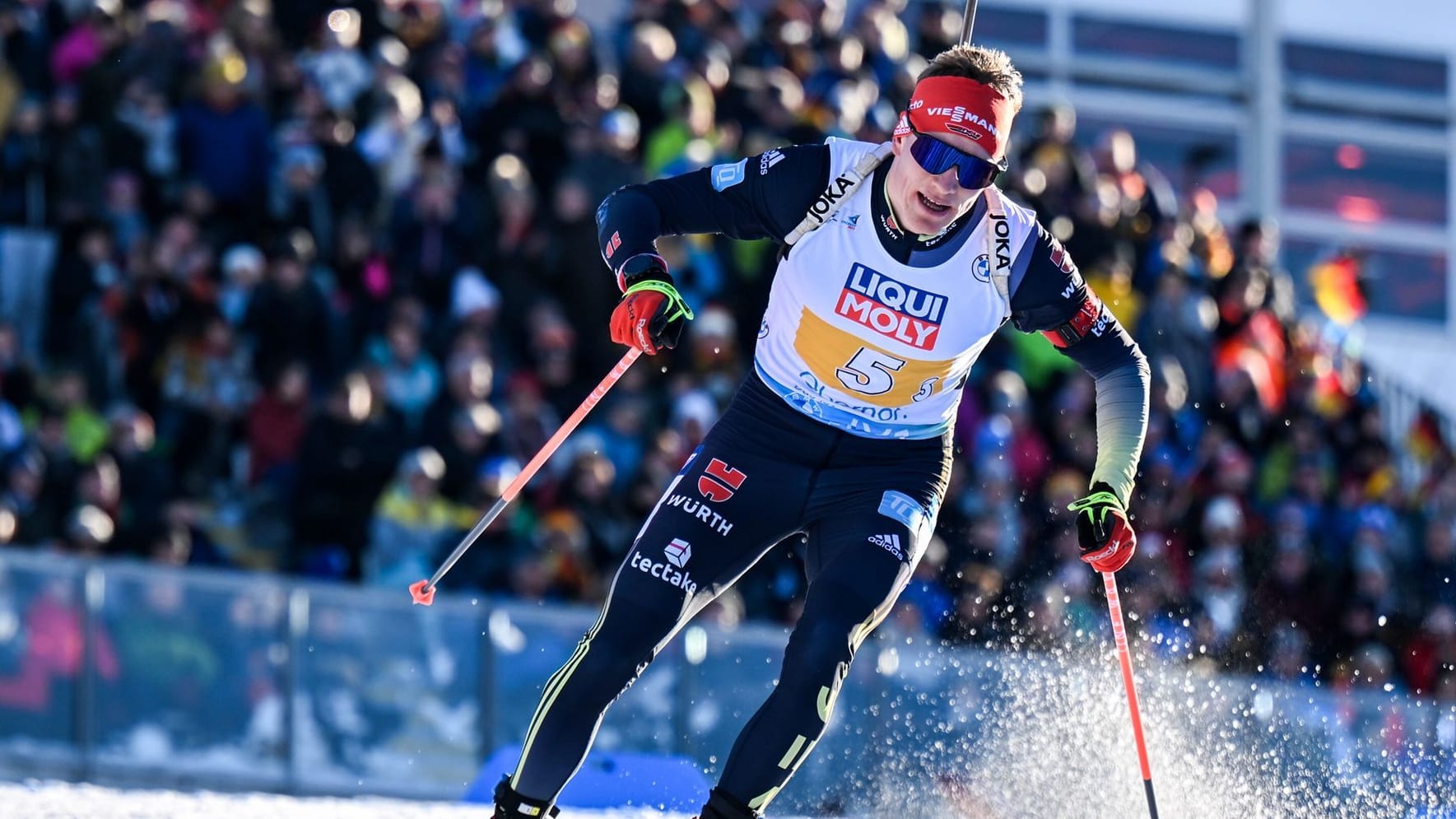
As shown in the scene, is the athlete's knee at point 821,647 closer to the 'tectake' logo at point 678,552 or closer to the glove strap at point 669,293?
the 'tectake' logo at point 678,552

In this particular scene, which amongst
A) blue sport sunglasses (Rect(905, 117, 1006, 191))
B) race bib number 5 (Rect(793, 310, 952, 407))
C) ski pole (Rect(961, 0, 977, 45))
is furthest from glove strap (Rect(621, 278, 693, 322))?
ski pole (Rect(961, 0, 977, 45))

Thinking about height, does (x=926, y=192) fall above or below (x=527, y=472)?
above

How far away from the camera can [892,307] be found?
6422mm

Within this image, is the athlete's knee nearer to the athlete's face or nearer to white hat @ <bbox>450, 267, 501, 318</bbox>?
the athlete's face

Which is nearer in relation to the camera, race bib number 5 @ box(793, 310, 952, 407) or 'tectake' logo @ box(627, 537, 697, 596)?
'tectake' logo @ box(627, 537, 697, 596)

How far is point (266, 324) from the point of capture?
10.8m

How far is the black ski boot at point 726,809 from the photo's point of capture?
6.00 metres

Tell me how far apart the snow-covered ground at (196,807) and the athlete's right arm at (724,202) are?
204 cm

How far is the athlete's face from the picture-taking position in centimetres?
624

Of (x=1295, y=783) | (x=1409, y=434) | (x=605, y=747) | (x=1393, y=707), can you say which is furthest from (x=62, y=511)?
(x=1409, y=434)

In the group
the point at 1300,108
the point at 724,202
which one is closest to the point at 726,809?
the point at 724,202

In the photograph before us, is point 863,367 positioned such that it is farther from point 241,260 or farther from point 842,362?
point 241,260

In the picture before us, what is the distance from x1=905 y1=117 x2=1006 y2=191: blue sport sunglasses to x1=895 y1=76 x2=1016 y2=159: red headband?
0.13ft

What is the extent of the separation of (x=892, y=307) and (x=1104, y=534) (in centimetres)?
85
